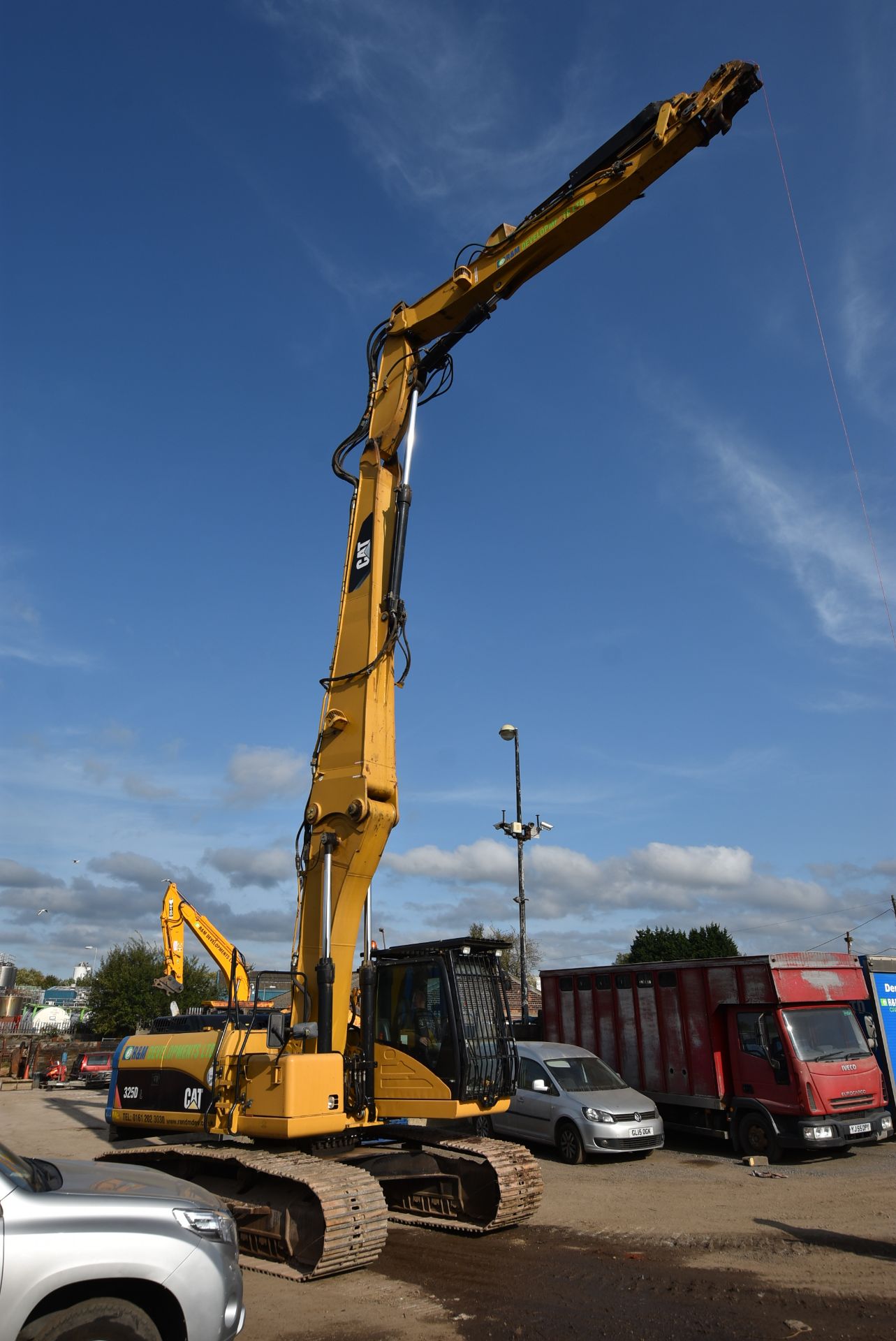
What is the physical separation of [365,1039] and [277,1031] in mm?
906

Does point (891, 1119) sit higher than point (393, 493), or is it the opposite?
point (393, 493)

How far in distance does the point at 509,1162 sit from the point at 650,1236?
1.53m

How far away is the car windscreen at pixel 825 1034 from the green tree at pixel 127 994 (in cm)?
4022

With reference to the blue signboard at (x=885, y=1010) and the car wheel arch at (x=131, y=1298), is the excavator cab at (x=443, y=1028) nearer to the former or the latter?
the car wheel arch at (x=131, y=1298)

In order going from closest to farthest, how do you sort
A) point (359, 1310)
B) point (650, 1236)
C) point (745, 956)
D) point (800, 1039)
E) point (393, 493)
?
1. point (359, 1310)
2. point (650, 1236)
3. point (393, 493)
4. point (800, 1039)
5. point (745, 956)

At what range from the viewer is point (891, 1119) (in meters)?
15.4

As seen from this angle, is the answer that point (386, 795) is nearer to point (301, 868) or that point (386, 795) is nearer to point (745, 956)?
point (301, 868)

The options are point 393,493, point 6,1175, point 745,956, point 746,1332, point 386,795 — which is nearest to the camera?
point 6,1175

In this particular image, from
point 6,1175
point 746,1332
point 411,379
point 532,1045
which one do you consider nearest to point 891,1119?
point 532,1045

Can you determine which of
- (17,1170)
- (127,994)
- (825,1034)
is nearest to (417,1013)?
(17,1170)

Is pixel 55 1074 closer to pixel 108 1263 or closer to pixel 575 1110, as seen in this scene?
pixel 575 1110

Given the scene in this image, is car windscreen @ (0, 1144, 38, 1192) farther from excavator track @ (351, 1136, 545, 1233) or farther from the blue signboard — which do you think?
the blue signboard

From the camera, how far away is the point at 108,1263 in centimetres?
440

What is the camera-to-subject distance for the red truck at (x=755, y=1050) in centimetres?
1353
